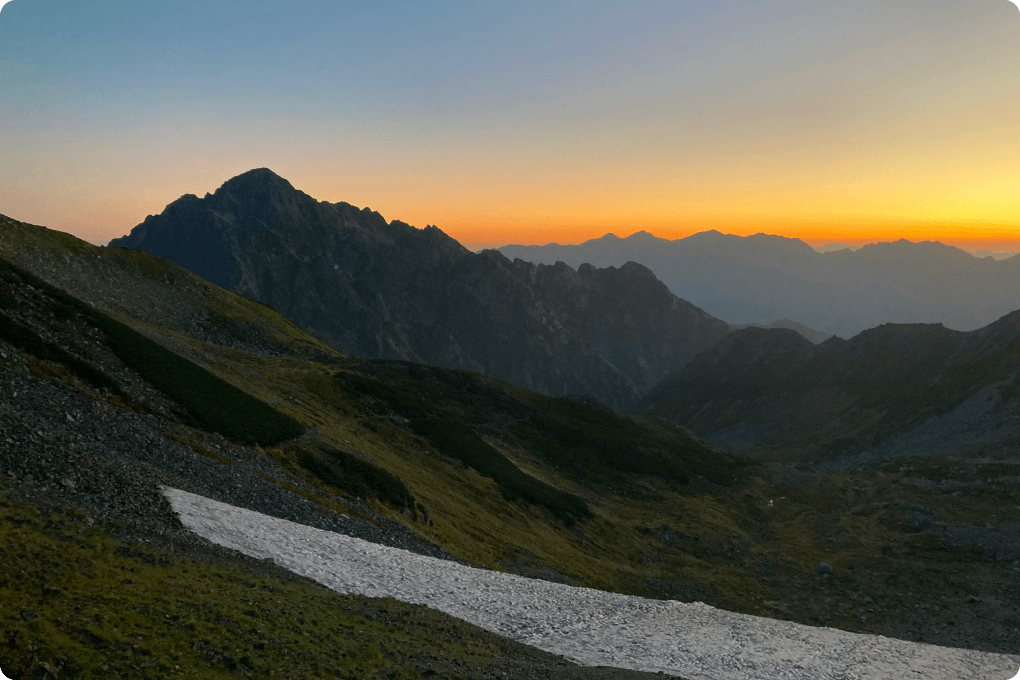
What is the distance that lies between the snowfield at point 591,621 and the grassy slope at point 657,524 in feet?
31.2

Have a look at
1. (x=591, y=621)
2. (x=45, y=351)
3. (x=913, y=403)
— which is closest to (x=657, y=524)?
(x=591, y=621)

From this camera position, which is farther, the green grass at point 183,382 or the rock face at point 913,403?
the rock face at point 913,403

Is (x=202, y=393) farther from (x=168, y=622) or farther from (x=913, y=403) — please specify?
(x=913, y=403)

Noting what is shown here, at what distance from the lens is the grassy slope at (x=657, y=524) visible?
55156 mm

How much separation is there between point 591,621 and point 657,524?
151 ft

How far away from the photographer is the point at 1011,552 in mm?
69812

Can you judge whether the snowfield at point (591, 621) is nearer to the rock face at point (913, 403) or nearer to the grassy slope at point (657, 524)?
the grassy slope at point (657, 524)

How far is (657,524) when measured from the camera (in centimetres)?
7950

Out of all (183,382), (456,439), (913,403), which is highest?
(183,382)

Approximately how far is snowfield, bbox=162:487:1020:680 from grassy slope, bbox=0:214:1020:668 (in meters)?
9.51

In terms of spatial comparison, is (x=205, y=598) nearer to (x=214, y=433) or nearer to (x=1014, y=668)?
(x=214, y=433)

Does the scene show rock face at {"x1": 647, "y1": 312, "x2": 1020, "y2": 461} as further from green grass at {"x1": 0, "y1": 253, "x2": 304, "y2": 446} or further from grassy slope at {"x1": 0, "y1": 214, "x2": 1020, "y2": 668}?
green grass at {"x1": 0, "y1": 253, "x2": 304, "y2": 446}

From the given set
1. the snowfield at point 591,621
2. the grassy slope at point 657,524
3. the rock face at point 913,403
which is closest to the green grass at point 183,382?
the grassy slope at point 657,524

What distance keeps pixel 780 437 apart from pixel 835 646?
154 metres
